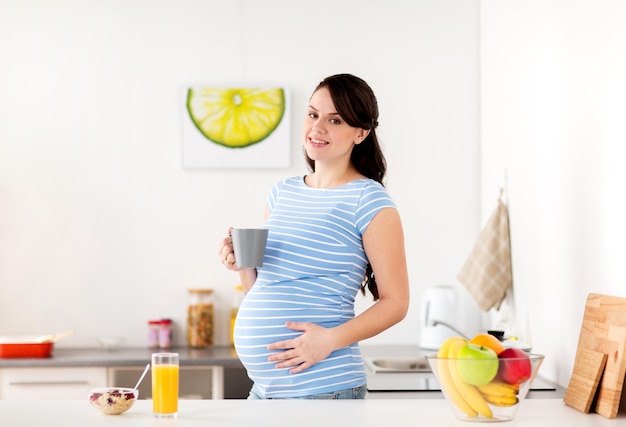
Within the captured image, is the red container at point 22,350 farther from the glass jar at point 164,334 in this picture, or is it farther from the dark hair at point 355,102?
the dark hair at point 355,102

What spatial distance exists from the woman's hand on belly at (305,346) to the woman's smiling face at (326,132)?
37 cm

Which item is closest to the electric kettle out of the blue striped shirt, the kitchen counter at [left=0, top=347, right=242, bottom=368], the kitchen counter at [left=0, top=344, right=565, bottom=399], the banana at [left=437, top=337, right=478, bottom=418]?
the kitchen counter at [left=0, top=344, right=565, bottom=399]

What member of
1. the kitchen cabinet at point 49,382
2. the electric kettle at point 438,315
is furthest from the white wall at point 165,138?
the kitchen cabinet at point 49,382

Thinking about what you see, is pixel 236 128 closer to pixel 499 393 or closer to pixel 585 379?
pixel 585 379

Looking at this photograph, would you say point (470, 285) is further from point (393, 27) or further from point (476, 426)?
point (476, 426)

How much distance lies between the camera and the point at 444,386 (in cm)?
153

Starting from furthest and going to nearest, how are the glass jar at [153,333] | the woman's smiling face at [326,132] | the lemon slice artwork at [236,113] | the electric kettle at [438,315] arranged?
1. the lemon slice artwork at [236,113]
2. the glass jar at [153,333]
3. the electric kettle at [438,315]
4. the woman's smiling face at [326,132]

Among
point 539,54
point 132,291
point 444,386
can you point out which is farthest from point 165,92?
point 444,386

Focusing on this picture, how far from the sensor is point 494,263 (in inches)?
117

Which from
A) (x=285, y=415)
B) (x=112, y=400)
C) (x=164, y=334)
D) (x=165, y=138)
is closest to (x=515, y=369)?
(x=285, y=415)

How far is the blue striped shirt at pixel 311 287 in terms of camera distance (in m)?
1.74

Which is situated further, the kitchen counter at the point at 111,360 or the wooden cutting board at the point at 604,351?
the kitchen counter at the point at 111,360

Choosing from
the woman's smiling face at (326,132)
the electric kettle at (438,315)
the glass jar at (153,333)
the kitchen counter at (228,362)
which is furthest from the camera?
the glass jar at (153,333)

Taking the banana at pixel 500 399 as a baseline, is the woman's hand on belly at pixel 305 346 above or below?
above
